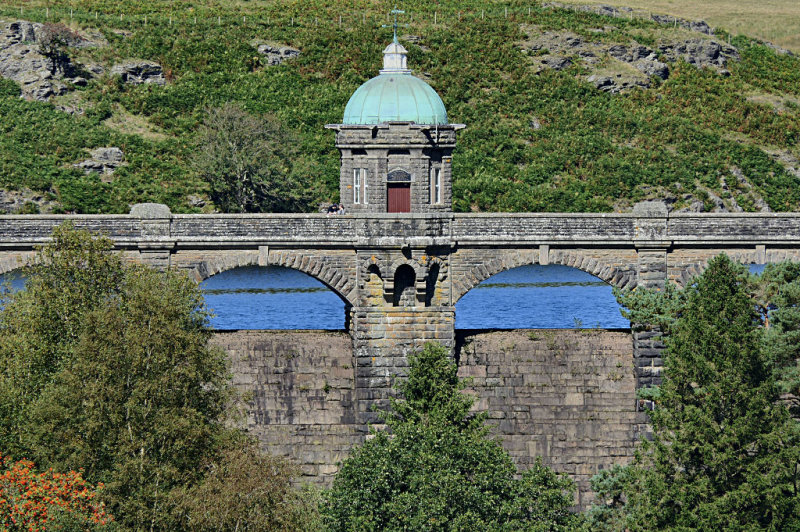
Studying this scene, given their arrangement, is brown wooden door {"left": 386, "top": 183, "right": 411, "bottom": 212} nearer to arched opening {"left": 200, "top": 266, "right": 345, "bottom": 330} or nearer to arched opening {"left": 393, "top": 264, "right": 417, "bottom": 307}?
arched opening {"left": 393, "top": 264, "right": 417, "bottom": 307}

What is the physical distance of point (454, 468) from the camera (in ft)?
133

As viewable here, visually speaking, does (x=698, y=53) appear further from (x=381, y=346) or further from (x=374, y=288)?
(x=381, y=346)

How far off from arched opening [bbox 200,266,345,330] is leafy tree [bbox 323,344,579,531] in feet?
109

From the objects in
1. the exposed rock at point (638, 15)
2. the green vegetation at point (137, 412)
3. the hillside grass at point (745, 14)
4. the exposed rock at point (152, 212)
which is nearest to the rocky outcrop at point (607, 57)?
the exposed rock at point (638, 15)

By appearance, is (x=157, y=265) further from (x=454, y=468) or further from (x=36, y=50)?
(x=36, y=50)

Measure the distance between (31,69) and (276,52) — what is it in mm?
22105

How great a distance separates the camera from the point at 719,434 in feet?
129

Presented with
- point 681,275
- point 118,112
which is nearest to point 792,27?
point 118,112

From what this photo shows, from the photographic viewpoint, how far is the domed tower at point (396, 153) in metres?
56.4

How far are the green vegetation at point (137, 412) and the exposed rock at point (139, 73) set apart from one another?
2953 inches

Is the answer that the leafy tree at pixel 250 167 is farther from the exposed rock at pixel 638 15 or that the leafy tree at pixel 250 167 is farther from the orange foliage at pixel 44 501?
the orange foliage at pixel 44 501

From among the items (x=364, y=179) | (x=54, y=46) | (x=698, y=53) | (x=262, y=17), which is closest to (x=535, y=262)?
(x=364, y=179)

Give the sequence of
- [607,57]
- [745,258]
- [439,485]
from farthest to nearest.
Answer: [607,57] → [745,258] → [439,485]

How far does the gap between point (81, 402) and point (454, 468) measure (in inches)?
453
